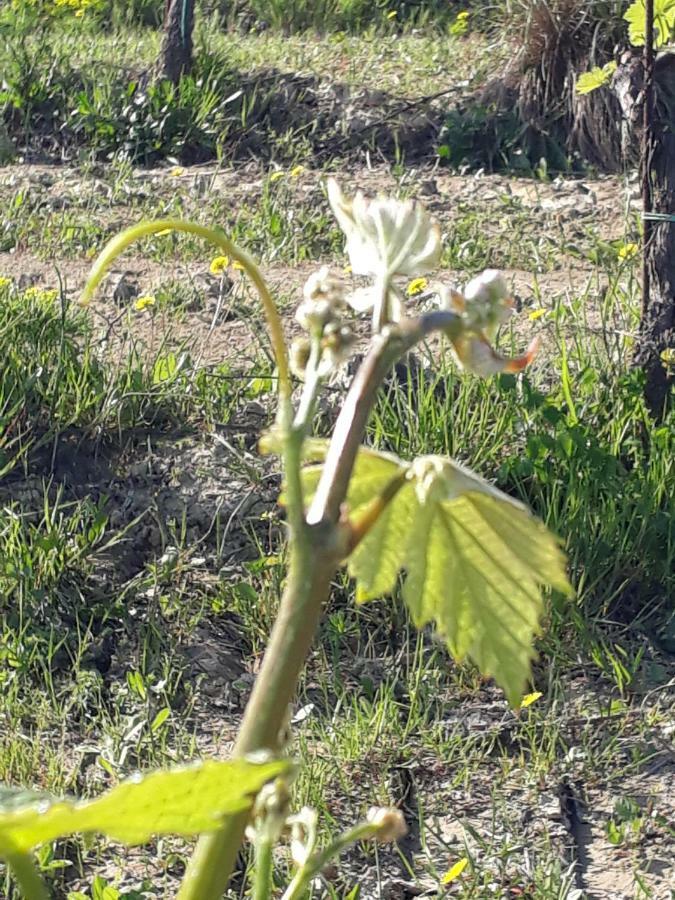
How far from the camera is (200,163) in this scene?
18.6 ft

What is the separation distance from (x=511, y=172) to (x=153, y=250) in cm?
191

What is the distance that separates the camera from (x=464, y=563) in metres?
0.91

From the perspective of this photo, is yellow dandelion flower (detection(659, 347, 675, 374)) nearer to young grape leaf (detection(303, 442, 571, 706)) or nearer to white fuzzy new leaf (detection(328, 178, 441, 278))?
young grape leaf (detection(303, 442, 571, 706))

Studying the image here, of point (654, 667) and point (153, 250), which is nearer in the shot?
point (654, 667)

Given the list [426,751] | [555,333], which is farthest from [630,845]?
[555,333]

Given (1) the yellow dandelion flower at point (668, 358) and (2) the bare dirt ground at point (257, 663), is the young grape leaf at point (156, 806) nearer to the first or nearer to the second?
(2) the bare dirt ground at point (257, 663)

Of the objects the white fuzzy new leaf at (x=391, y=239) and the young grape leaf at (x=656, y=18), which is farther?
the young grape leaf at (x=656, y=18)

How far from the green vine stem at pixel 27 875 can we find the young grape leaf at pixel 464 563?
28 cm

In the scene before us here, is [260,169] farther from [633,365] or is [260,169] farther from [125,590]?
[125,590]

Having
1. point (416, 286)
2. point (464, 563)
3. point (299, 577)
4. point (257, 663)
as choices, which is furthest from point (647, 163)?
point (299, 577)

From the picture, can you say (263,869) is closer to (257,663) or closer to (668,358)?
(257,663)

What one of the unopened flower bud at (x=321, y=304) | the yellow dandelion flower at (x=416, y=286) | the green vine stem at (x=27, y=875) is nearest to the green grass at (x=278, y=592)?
the yellow dandelion flower at (x=416, y=286)

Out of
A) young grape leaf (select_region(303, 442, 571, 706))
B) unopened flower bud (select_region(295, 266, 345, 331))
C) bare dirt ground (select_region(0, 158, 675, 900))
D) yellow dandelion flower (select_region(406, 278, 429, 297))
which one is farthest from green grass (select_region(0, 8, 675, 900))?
unopened flower bud (select_region(295, 266, 345, 331))

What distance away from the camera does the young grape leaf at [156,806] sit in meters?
0.54
